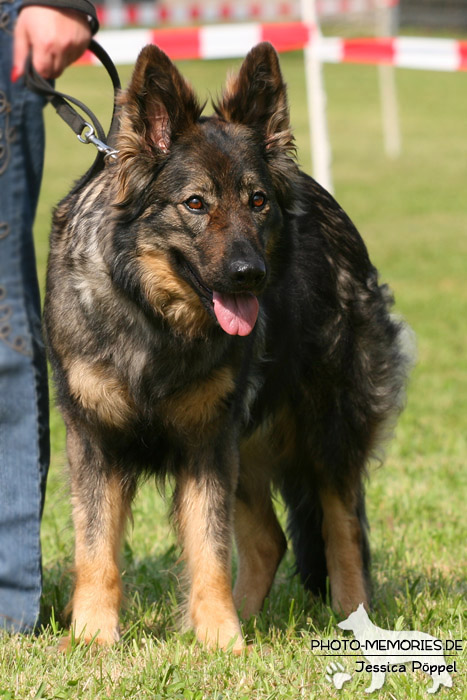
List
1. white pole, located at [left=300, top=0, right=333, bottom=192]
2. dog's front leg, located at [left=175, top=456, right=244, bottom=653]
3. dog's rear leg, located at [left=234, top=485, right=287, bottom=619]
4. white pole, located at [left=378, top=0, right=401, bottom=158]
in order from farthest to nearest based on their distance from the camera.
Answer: white pole, located at [left=378, top=0, right=401, bottom=158] → white pole, located at [left=300, top=0, right=333, bottom=192] → dog's rear leg, located at [left=234, top=485, right=287, bottom=619] → dog's front leg, located at [left=175, top=456, right=244, bottom=653]

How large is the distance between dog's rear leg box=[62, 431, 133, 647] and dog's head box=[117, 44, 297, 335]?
680mm

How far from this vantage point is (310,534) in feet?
15.4

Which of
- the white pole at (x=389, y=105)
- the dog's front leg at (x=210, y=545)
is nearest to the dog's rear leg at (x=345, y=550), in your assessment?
the dog's front leg at (x=210, y=545)

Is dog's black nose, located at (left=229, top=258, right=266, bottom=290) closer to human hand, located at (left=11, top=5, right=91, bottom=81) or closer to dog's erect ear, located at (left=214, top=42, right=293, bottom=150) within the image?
dog's erect ear, located at (left=214, top=42, right=293, bottom=150)

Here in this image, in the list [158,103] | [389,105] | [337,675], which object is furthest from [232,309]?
[389,105]

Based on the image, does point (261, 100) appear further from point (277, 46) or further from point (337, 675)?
point (277, 46)

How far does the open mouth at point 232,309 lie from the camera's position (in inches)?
138

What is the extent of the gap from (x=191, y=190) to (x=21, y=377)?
95 centimetres

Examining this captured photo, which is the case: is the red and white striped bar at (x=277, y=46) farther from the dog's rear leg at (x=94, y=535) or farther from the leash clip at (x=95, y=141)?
the dog's rear leg at (x=94, y=535)

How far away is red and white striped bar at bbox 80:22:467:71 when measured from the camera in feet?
28.3

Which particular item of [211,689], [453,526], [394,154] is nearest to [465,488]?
[453,526]

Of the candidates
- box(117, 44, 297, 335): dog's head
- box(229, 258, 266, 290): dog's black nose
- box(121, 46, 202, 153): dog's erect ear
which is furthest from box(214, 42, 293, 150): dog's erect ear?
box(229, 258, 266, 290): dog's black nose

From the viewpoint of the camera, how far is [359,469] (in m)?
4.63

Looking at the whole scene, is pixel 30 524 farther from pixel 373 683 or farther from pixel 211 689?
pixel 373 683
